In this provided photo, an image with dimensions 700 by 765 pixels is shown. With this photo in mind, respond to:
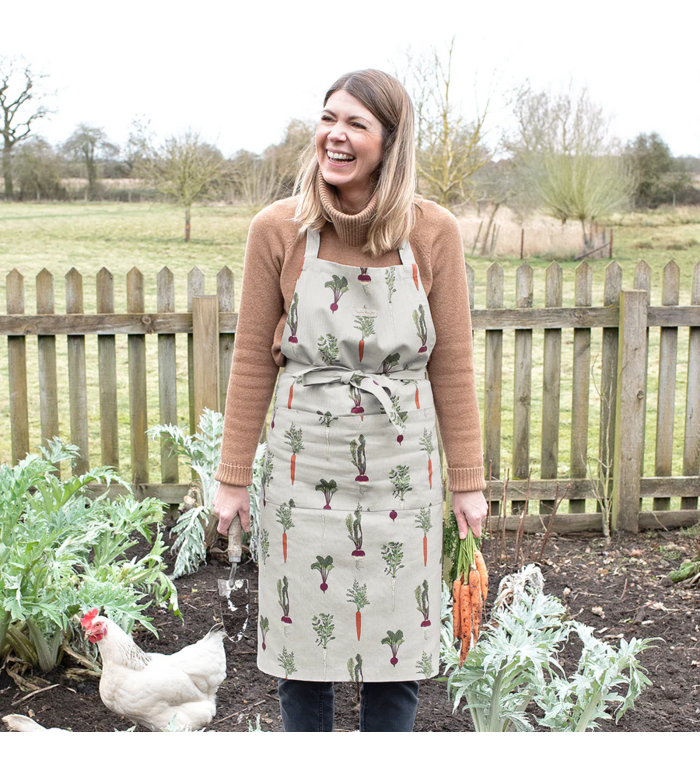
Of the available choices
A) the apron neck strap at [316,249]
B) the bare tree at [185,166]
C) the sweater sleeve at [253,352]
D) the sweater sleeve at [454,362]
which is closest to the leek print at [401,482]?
the sweater sleeve at [454,362]

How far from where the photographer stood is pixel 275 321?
6.67 ft

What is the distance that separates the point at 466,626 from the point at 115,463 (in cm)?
298

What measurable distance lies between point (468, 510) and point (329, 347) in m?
0.58

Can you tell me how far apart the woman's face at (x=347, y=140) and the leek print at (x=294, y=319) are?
304mm

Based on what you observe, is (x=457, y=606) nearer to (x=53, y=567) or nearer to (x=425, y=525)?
(x=425, y=525)

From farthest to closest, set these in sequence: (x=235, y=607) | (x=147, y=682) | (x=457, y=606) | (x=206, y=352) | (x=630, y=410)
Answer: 1. (x=630, y=410)
2. (x=206, y=352)
3. (x=235, y=607)
4. (x=147, y=682)
5. (x=457, y=606)

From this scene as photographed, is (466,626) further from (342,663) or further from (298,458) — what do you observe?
(298,458)

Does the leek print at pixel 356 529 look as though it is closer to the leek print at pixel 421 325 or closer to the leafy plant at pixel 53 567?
the leek print at pixel 421 325

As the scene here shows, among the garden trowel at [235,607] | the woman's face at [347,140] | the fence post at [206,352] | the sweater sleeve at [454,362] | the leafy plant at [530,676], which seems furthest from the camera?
the fence post at [206,352]

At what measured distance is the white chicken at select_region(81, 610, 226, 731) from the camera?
245cm

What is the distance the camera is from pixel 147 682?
2.46 metres

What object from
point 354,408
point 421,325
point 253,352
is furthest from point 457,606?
point 253,352

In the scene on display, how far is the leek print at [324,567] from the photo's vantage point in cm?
197

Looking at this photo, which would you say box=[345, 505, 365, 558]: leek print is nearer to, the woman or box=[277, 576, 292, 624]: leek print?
the woman
